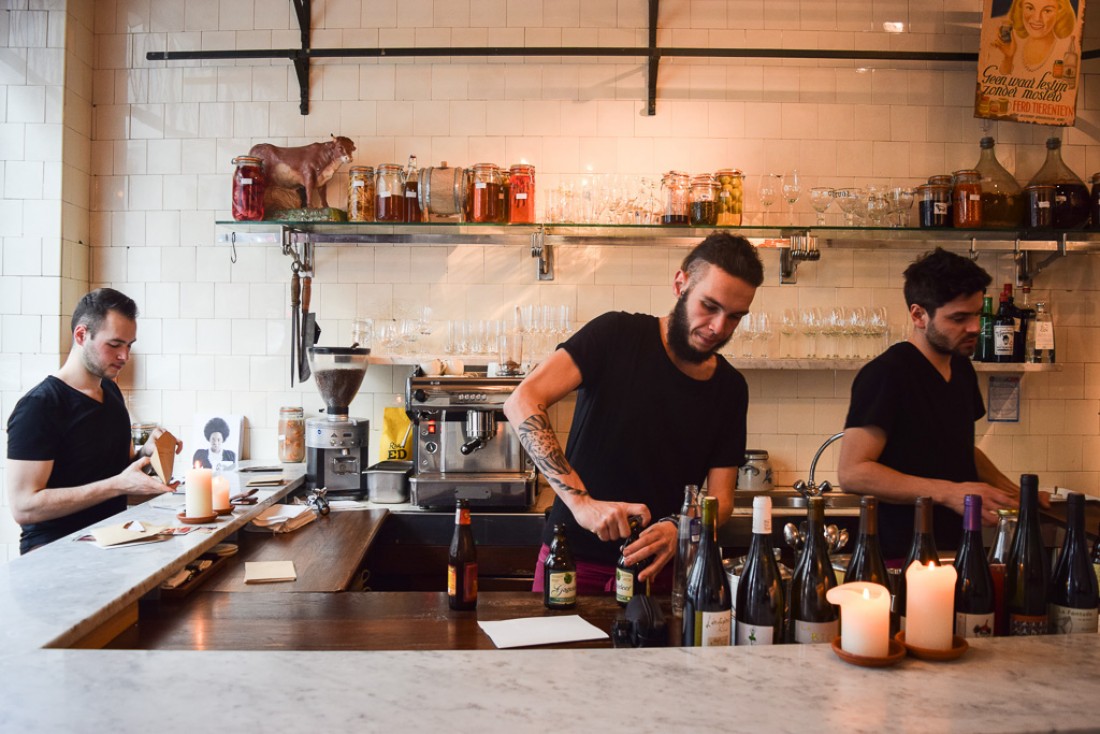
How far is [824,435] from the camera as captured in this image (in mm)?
4465

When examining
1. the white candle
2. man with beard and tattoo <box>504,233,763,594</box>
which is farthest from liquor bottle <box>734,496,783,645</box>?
the white candle

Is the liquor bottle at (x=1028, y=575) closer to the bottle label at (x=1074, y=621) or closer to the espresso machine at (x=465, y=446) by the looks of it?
the bottle label at (x=1074, y=621)

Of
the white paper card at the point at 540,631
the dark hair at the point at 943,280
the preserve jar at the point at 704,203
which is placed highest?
the preserve jar at the point at 704,203

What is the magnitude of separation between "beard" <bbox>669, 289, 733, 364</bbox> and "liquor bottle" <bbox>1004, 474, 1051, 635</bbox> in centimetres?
92

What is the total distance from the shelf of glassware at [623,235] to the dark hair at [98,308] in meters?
1.17

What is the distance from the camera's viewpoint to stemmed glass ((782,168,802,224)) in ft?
13.9

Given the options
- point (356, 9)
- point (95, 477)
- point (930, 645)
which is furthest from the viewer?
point (356, 9)

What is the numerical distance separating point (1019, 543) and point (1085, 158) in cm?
352

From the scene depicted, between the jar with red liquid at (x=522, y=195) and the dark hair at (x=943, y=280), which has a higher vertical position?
the jar with red liquid at (x=522, y=195)

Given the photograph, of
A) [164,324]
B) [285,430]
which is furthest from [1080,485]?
[164,324]

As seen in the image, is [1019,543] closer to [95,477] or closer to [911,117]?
[95,477]

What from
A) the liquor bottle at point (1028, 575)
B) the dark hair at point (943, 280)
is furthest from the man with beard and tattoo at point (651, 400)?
the liquor bottle at point (1028, 575)

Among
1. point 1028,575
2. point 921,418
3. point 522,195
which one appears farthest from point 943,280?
point 522,195

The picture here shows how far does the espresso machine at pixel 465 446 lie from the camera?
3795 millimetres
